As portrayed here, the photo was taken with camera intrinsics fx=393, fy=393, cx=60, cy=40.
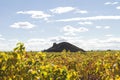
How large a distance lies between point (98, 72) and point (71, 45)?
39.6 m

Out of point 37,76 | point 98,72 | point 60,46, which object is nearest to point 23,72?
point 37,76

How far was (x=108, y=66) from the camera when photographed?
16.7 metres

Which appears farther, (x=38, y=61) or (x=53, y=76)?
(x=38, y=61)

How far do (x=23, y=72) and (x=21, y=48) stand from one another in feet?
2.57

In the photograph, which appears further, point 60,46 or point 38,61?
point 60,46

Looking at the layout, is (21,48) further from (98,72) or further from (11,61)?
(98,72)

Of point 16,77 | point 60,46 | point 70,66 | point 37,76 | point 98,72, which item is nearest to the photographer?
point 37,76

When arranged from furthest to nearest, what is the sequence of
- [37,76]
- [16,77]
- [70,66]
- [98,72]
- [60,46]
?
[60,46] → [70,66] → [98,72] → [16,77] → [37,76]

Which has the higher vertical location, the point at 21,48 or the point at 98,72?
the point at 21,48

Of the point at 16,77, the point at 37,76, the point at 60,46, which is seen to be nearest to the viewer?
the point at 37,76

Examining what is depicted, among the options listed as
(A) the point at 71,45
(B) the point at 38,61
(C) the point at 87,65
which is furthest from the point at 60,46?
(B) the point at 38,61

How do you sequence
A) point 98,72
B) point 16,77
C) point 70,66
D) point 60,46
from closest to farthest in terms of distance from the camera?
point 16,77
point 98,72
point 70,66
point 60,46

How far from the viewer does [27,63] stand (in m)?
11.9

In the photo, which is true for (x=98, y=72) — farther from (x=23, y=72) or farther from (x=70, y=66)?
(x=23, y=72)
